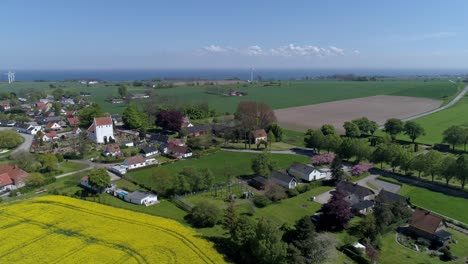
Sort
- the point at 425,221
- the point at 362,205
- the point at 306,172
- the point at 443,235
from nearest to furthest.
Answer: the point at 443,235 → the point at 425,221 → the point at 362,205 → the point at 306,172

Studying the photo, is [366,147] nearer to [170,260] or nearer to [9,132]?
[170,260]

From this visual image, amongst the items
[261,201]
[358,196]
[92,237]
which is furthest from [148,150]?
[358,196]

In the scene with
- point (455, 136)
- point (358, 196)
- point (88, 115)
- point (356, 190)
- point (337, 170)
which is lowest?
point (358, 196)

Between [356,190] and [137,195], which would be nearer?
[137,195]

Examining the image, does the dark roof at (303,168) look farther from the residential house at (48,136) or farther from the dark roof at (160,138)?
the residential house at (48,136)

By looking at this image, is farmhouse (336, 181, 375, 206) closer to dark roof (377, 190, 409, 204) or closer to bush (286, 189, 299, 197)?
dark roof (377, 190, 409, 204)

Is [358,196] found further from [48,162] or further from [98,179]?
[48,162]

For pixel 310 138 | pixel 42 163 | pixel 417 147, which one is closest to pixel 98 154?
pixel 42 163
